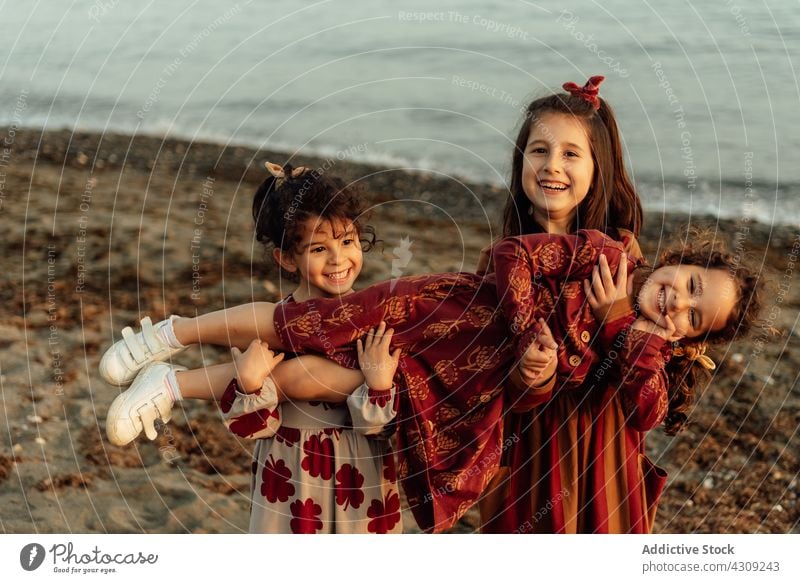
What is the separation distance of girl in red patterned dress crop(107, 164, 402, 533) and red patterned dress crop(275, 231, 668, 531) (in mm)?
50

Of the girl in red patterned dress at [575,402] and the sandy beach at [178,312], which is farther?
the sandy beach at [178,312]

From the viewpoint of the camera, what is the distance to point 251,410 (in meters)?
2.47

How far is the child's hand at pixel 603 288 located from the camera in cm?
245

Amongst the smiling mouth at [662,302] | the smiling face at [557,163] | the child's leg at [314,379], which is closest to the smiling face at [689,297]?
the smiling mouth at [662,302]

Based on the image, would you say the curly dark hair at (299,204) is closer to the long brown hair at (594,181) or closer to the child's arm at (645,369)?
the long brown hair at (594,181)

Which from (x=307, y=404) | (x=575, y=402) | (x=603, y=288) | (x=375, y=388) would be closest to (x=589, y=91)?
(x=603, y=288)

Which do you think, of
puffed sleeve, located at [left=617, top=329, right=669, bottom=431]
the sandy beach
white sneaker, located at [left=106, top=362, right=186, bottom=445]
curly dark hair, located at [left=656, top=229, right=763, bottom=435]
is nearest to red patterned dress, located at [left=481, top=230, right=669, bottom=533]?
puffed sleeve, located at [left=617, top=329, right=669, bottom=431]

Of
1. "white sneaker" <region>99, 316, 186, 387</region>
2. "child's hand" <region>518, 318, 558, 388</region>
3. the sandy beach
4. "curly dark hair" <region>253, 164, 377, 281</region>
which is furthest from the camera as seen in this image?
the sandy beach

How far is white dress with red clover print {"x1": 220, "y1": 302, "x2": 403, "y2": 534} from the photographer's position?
248 centimetres

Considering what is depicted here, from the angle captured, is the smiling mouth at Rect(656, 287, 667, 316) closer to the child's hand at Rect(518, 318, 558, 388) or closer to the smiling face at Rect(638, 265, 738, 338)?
the smiling face at Rect(638, 265, 738, 338)

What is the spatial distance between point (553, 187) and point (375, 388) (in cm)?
62

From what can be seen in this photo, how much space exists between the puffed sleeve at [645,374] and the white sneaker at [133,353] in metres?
1.04

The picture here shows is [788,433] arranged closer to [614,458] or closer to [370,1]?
[614,458]
